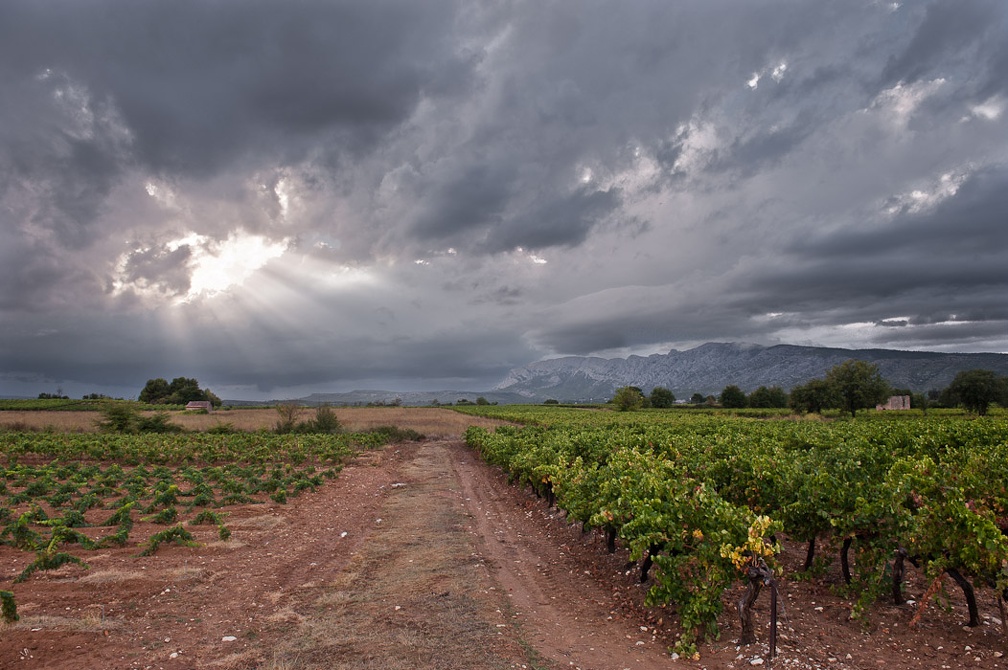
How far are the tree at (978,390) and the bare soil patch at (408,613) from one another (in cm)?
8671

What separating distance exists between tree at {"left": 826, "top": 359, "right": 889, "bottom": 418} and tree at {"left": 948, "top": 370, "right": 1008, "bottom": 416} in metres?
9.44

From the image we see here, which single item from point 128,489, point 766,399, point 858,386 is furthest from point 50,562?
point 766,399

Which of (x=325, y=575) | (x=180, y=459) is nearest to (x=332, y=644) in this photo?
(x=325, y=575)

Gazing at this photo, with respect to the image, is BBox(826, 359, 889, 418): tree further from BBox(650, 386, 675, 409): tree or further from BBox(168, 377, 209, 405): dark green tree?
BBox(168, 377, 209, 405): dark green tree

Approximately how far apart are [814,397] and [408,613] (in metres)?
96.4

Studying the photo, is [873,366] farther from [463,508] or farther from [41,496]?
[41,496]

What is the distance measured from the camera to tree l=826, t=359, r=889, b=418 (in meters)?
80.5

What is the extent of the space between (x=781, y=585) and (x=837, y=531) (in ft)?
5.81

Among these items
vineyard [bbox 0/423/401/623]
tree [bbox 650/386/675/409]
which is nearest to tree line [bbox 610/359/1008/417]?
tree [bbox 650/386/675/409]

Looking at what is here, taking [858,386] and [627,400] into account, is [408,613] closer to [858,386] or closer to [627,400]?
[858,386]

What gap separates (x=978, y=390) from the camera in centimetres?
7275

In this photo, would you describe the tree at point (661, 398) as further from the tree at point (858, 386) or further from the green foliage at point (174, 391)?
the green foliage at point (174, 391)

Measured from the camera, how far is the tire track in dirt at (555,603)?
7.38m

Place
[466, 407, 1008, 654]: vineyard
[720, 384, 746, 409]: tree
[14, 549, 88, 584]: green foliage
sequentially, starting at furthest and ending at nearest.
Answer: [720, 384, 746, 409]: tree → [14, 549, 88, 584]: green foliage → [466, 407, 1008, 654]: vineyard
